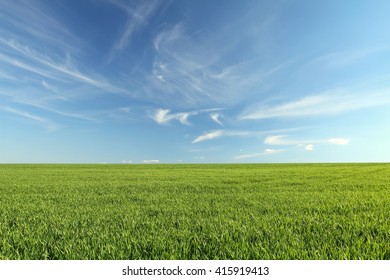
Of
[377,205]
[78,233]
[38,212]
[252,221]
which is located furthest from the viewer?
[377,205]

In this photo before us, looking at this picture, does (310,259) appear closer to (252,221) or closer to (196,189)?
(252,221)

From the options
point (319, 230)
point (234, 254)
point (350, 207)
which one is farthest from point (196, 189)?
point (234, 254)

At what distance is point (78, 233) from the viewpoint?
6.02 metres

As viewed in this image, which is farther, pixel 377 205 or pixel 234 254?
pixel 377 205

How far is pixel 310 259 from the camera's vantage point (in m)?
4.51

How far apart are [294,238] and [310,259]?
0.93 m

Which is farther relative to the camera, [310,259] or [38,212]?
[38,212]
